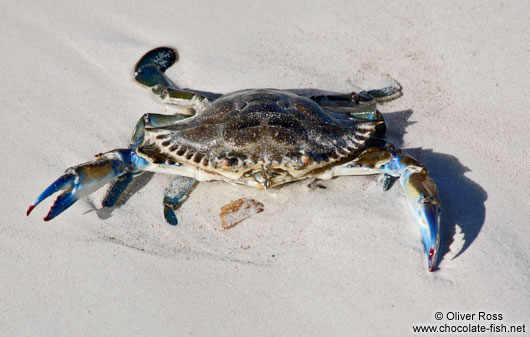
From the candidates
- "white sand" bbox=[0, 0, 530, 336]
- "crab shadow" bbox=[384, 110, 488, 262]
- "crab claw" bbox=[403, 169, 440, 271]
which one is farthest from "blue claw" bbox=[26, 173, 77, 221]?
"crab shadow" bbox=[384, 110, 488, 262]

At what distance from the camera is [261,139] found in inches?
115

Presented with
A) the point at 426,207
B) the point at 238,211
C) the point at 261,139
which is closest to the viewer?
the point at 426,207

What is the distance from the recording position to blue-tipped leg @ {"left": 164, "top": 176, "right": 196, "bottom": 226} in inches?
124

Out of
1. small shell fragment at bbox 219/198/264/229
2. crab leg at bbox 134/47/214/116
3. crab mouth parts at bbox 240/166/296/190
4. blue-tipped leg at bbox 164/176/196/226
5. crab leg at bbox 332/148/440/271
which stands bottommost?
blue-tipped leg at bbox 164/176/196/226

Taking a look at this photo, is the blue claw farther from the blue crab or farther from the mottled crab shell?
the mottled crab shell

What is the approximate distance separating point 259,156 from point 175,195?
2.24 ft

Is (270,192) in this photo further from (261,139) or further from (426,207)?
(426,207)

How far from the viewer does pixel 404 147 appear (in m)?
3.60

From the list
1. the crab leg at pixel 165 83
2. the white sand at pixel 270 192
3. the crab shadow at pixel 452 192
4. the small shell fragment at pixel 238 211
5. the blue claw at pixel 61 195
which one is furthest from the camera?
the crab leg at pixel 165 83

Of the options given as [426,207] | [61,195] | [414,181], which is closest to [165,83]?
[61,195]

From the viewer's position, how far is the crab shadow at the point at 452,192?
297 centimetres

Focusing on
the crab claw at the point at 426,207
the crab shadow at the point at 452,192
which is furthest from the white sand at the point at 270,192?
the crab claw at the point at 426,207

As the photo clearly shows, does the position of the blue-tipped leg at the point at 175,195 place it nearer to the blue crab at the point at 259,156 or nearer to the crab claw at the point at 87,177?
the blue crab at the point at 259,156

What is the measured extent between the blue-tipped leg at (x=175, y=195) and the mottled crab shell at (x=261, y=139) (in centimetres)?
24
